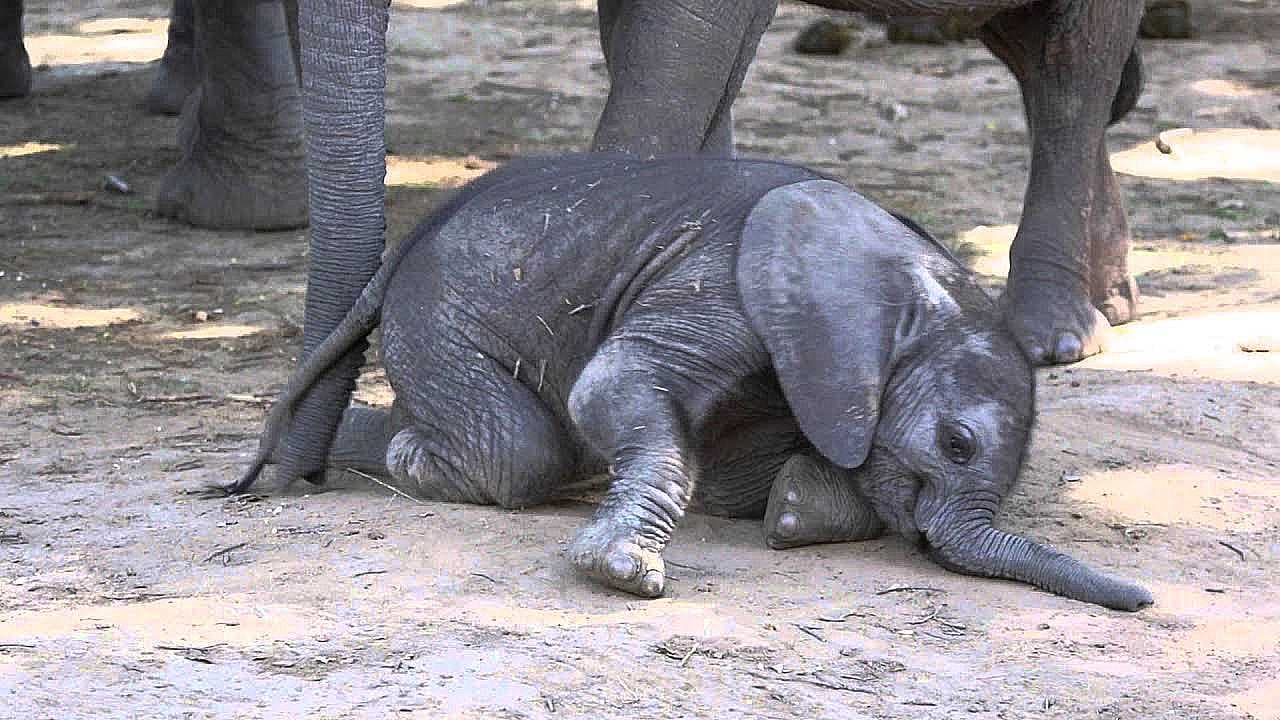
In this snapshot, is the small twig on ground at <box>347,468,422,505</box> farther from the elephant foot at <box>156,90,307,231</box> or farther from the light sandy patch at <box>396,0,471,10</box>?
the light sandy patch at <box>396,0,471,10</box>

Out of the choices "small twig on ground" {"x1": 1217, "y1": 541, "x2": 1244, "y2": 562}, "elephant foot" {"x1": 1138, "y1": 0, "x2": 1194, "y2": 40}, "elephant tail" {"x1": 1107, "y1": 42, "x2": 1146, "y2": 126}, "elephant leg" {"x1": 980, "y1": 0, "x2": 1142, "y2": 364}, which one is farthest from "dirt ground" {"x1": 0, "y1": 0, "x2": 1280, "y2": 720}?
"elephant foot" {"x1": 1138, "y1": 0, "x2": 1194, "y2": 40}

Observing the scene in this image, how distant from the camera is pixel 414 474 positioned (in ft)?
16.1

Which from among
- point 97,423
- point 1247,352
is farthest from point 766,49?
point 97,423

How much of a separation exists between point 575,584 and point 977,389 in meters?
1.01

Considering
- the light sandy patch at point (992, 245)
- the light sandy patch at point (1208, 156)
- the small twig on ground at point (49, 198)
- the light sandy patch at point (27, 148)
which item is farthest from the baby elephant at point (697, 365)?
the light sandy patch at point (27, 148)

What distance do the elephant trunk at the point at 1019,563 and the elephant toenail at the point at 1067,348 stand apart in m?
2.52

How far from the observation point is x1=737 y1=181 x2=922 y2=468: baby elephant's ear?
4.41m

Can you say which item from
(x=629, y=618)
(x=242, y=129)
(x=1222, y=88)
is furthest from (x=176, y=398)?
(x=1222, y=88)

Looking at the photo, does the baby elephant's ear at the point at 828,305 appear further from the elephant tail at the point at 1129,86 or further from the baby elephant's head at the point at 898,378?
the elephant tail at the point at 1129,86

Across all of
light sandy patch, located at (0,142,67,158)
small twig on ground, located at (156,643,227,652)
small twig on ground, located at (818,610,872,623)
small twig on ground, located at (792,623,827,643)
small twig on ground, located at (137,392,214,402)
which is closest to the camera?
small twig on ground, located at (156,643,227,652)

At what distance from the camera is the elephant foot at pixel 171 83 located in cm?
1225

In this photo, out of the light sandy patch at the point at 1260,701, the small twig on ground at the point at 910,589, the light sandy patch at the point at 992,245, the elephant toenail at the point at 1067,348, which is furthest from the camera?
the light sandy patch at the point at 992,245

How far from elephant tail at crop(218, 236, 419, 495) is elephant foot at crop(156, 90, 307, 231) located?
4158 millimetres

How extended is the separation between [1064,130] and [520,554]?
3647mm
